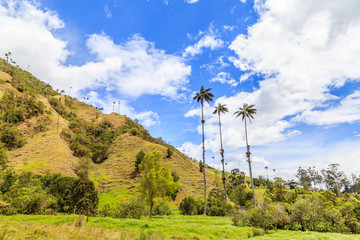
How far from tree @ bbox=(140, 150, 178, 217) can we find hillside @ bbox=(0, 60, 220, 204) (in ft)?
43.5

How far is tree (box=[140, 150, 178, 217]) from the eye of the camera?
31.0m

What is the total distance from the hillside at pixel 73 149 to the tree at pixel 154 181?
Result: 13264 mm

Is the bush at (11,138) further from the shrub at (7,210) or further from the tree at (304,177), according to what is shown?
the tree at (304,177)

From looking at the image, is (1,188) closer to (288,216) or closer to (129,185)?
(129,185)

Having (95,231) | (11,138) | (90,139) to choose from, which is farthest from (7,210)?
(90,139)

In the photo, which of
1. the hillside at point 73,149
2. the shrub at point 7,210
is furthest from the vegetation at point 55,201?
the hillside at point 73,149

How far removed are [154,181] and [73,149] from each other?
5972 centimetres

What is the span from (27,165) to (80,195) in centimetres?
4067

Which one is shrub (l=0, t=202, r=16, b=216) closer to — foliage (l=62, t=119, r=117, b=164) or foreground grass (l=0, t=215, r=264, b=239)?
foreground grass (l=0, t=215, r=264, b=239)

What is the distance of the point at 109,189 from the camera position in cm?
5872

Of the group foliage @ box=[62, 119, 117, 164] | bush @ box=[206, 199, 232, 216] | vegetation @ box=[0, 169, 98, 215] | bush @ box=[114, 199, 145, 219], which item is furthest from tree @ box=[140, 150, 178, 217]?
foliage @ box=[62, 119, 117, 164]

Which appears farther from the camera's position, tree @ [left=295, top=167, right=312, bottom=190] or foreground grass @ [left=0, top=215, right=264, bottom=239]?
tree @ [left=295, top=167, right=312, bottom=190]

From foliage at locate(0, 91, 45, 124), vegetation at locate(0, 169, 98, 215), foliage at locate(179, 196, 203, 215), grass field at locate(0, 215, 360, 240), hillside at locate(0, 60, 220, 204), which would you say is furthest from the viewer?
foliage at locate(0, 91, 45, 124)

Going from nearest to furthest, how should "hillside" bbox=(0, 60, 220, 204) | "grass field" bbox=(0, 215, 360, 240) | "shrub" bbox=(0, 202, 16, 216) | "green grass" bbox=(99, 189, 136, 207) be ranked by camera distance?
"grass field" bbox=(0, 215, 360, 240) < "shrub" bbox=(0, 202, 16, 216) < "green grass" bbox=(99, 189, 136, 207) < "hillside" bbox=(0, 60, 220, 204)
